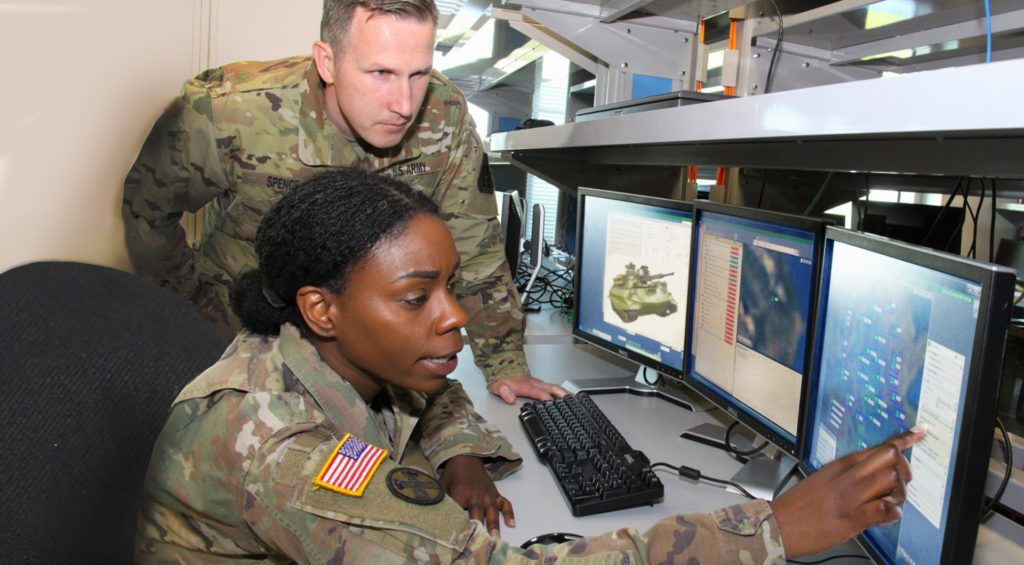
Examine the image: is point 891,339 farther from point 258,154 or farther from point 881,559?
point 258,154

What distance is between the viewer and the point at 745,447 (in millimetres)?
1139

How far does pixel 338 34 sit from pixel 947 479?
1007mm

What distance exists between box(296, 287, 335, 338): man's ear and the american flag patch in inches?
6.6

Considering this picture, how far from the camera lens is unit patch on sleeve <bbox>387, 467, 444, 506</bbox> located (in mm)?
651

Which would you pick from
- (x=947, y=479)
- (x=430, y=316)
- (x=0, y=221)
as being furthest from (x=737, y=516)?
(x=0, y=221)

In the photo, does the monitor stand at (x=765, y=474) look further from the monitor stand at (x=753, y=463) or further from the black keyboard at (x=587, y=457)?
the black keyboard at (x=587, y=457)

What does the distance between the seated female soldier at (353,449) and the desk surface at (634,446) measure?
60 millimetres

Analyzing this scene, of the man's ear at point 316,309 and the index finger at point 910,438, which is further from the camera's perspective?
the man's ear at point 316,309

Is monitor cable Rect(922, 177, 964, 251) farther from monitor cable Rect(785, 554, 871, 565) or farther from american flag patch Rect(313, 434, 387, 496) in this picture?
american flag patch Rect(313, 434, 387, 496)

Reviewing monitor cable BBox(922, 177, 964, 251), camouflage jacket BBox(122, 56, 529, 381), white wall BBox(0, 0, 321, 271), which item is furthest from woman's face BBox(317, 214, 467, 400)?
monitor cable BBox(922, 177, 964, 251)

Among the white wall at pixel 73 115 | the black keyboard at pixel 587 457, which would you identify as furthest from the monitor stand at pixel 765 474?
the white wall at pixel 73 115

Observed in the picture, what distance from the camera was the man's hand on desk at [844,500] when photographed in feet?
1.98

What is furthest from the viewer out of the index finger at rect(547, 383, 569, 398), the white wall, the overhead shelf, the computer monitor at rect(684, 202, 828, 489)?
the index finger at rect(547, 383, 569, 398)

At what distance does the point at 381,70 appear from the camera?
1.14 meters
